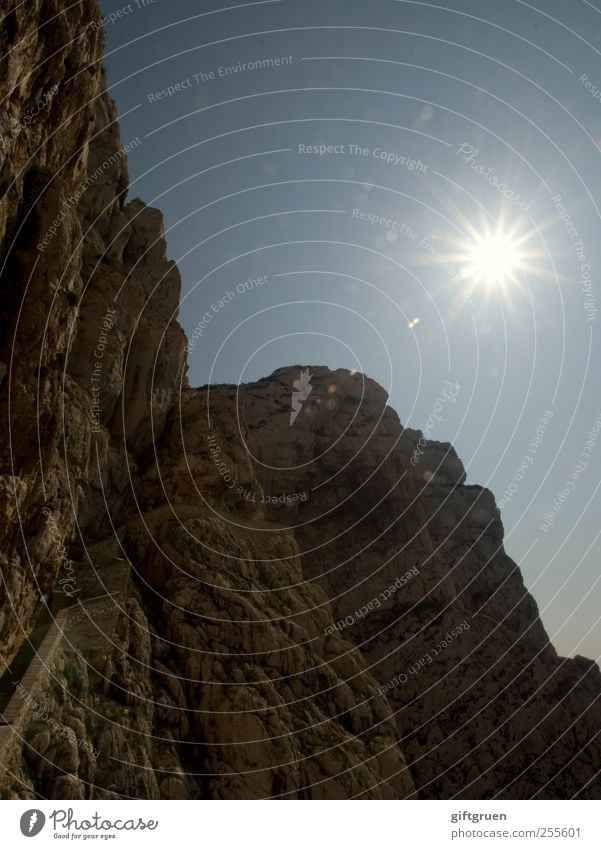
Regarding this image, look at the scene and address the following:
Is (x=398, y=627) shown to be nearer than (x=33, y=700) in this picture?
No

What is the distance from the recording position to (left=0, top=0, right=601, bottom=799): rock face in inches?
786

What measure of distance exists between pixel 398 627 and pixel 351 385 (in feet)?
99.2

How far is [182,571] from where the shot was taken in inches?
1303

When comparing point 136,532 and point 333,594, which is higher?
point 333,594

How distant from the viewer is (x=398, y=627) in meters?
59.3

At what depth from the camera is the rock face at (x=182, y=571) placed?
1997cm

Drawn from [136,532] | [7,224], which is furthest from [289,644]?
[7,224]

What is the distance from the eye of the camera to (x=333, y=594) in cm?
6172

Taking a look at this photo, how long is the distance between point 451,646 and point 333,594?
38.2 ft

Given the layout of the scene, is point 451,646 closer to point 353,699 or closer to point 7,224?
point 353,699
